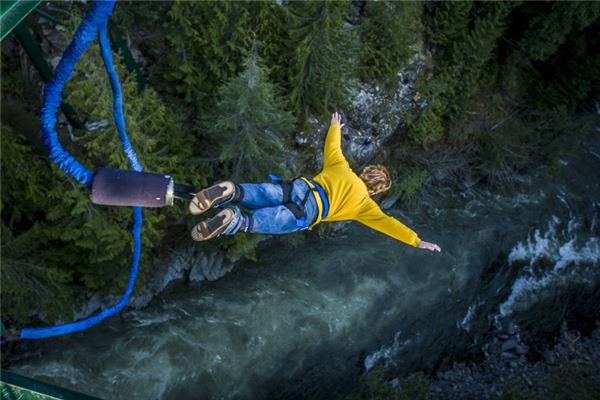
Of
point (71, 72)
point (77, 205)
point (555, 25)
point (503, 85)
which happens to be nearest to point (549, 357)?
point (503, 85)

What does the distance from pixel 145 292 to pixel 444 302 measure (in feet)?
28.6

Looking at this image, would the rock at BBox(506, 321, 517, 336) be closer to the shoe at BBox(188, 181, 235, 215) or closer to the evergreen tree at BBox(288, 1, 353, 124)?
the evergreen tree at BBox(288, 1, 353, 124)

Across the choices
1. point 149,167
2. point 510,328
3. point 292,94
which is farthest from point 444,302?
point 149,167

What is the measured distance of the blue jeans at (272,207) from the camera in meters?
5.50

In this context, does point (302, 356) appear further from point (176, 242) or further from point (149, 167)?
point (149, 167)

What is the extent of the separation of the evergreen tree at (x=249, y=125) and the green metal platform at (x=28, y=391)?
5733mm

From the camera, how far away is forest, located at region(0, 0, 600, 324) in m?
7.81

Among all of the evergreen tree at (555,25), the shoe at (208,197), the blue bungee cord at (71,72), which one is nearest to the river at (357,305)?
the evergreen tree at (555,25)

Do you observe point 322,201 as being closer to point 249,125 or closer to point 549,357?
point 249,125

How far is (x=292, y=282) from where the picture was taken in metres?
12.1

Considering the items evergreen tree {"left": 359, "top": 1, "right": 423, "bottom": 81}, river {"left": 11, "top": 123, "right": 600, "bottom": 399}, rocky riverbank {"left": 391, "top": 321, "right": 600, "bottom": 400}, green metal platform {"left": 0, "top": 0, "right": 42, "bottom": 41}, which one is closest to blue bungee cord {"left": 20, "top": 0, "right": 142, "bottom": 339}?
green metal platform {"left": 0, "top": 0, "right": 42, "bottom": 41}

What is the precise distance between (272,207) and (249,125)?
355 cm

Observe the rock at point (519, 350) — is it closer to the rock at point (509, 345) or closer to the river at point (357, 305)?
the rock at point (509, 345)

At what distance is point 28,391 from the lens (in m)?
3.27
